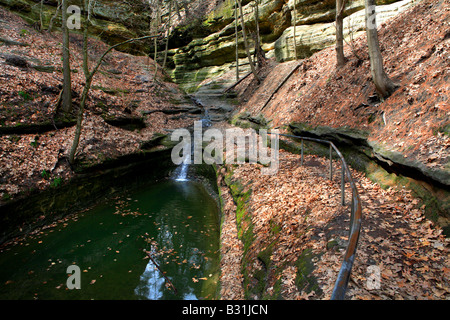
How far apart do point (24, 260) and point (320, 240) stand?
26.6 ft

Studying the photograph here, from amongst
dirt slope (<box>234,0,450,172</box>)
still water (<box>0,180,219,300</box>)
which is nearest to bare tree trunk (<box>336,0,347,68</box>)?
dirt slope (<box>234,0,450,172</box>)

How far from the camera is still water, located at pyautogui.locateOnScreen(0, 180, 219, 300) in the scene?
5.58 meters

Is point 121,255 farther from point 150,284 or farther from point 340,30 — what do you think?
point 340,30

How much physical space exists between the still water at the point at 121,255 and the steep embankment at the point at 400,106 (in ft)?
17.2

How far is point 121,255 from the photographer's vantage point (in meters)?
6.97

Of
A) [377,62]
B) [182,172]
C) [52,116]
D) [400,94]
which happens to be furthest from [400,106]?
[52,116]

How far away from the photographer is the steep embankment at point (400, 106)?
4.62 m

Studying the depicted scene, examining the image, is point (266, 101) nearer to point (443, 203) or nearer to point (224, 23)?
point (443, 203)

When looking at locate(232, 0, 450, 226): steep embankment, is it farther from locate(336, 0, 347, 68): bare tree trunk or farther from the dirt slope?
locate(336, 0, 347, 68): bare tree trunk

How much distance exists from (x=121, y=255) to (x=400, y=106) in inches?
372

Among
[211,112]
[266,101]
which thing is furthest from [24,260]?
[211,112]

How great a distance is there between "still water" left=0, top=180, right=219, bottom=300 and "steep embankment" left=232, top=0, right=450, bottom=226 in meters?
5.24

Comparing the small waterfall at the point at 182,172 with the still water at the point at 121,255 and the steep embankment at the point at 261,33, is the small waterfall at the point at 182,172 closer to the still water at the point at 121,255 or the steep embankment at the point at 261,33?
the still water at the point at 121,255

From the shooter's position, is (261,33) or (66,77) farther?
(261,33)
